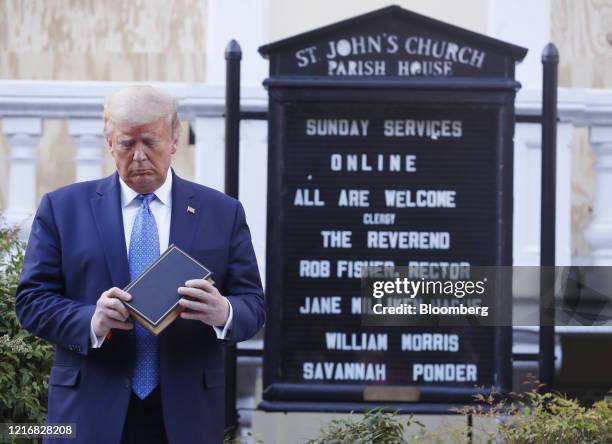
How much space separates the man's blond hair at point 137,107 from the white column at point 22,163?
95.7 inches

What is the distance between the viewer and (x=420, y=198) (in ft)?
16.5

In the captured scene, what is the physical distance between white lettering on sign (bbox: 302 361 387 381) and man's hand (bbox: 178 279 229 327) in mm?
1871

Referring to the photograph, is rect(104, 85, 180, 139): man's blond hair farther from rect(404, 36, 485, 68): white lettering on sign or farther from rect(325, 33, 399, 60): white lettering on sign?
rect(404, 36, 485, 68): white lettering on sign

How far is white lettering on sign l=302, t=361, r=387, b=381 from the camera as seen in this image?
16.6 ft

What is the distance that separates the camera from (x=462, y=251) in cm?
503

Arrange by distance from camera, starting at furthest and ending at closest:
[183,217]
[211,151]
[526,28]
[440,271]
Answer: [526,28]
[211,151]
[440,271]
[183,217]

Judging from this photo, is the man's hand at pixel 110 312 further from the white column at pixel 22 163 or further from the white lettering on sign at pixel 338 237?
the white column at pixel 22 163

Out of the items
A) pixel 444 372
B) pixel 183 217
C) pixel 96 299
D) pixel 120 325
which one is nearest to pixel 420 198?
pixel 444 372

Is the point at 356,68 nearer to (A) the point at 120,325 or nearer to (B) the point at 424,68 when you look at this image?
(B) the point at 424,68

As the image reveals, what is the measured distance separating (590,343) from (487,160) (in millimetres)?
1053

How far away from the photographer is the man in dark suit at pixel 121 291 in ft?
10.6

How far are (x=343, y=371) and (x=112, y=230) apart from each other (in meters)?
1.93

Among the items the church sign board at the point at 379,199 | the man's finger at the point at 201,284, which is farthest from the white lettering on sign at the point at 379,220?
the man's finger at the point at 201,284

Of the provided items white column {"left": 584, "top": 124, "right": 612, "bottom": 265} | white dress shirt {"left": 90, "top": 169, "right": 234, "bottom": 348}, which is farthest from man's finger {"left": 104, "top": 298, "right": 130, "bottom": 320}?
white column {"left": 584, "top": 124, "right": 612, "bottom": 265}
